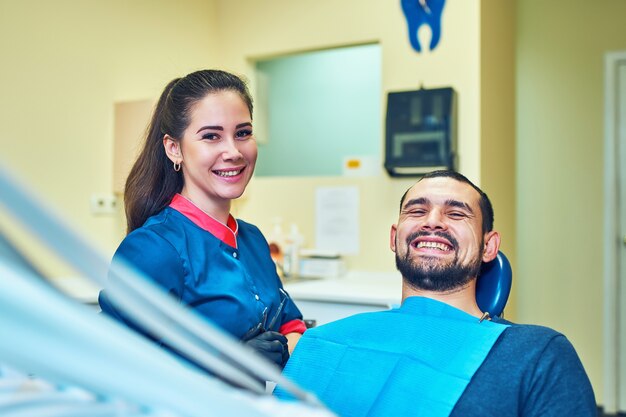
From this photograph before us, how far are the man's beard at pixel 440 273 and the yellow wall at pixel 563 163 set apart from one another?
7.58ft

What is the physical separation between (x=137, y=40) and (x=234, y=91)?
5.36 feet

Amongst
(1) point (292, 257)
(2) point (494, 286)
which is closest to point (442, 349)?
(2) point (494, 286)

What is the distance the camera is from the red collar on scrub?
57.4 inches

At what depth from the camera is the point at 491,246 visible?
62.5 inches

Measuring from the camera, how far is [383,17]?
117 inches

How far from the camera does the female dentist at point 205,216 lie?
Answer: 4.37 feet

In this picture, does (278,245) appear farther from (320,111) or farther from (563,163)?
(563,163)

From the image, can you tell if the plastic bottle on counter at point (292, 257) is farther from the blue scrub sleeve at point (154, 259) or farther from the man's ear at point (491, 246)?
the blue scrub sleeve at point (154, 259)

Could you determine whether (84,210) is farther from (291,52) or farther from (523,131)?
A: (523,131)

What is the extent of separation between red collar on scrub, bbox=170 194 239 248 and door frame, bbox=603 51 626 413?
269cm

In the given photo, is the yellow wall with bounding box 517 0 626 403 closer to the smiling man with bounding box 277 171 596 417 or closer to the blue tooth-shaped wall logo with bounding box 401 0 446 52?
the blue tooth-shaped wall logo with bounding box 401 0 446 52

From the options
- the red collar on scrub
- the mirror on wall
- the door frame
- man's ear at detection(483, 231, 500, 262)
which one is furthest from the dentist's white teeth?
the door frame

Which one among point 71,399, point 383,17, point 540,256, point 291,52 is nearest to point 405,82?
point 383,17

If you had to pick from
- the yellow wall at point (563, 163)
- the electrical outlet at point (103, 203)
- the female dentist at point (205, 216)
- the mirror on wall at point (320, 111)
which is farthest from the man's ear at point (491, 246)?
the yellow wall at point (563, 163)
